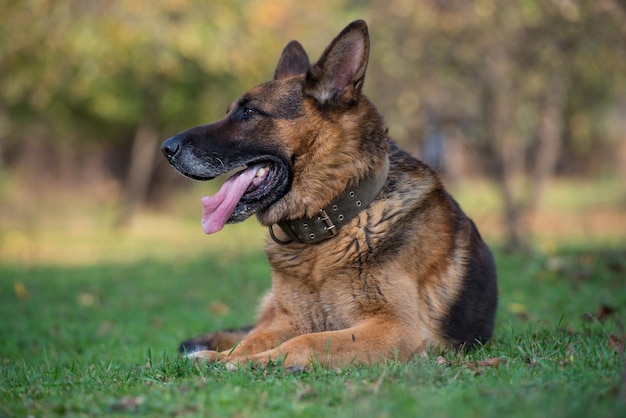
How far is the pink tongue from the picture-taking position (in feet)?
16.8

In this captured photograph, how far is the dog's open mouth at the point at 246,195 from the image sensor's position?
511cm

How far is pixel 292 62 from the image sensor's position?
5996 millimetres

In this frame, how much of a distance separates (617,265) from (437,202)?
7.11 meters

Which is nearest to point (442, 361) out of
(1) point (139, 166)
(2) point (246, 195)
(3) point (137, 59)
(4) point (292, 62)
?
(2) point (246, 195)

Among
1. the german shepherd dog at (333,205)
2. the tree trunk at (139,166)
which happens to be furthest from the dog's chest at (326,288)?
the tree trunk at (139,166)

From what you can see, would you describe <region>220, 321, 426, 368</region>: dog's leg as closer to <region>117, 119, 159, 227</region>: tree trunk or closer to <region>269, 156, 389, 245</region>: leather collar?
<region>269, 156, 389, 245</region>: leather collar

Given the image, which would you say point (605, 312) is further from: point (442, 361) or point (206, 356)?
point (206, 356)

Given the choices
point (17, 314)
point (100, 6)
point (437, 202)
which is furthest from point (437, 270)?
point (100, 6)

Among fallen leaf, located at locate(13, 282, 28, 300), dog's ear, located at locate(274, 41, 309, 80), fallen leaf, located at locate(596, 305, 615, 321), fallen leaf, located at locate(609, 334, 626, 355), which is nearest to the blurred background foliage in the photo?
fallen leaf, located at locate(596, 305, 615, 321)

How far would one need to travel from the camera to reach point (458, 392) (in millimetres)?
3473

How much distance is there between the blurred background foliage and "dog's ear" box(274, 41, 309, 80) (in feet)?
7.77

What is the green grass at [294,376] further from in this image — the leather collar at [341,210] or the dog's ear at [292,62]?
the dog's ear at [292,62]

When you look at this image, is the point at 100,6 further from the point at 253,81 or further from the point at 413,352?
the point at 413,352

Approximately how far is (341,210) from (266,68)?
1521cm
